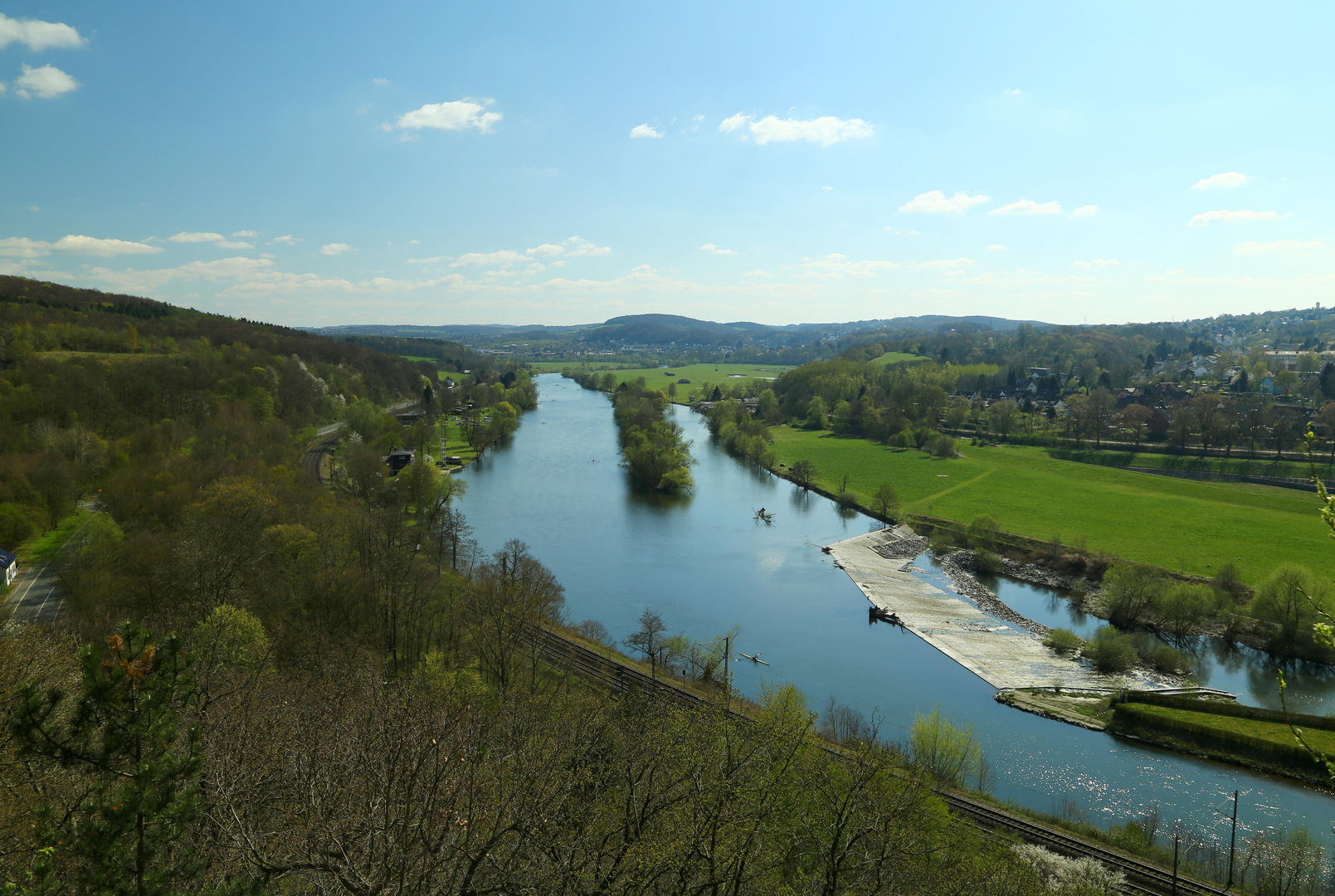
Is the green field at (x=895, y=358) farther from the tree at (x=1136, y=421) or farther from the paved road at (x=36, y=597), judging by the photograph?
the paved road at (x=36, y=597)

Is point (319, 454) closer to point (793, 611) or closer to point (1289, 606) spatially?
point (793, 611)

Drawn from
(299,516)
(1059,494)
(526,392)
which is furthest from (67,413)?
(526,392)

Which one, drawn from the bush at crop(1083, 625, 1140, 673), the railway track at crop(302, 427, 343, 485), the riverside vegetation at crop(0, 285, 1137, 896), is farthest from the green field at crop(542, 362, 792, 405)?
the riverside vegetation at crop(0, 285, 1137, 896)

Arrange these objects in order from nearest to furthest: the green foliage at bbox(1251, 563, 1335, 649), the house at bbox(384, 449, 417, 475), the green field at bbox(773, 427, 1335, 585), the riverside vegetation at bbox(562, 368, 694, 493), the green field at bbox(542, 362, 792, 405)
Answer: the green foliage at bbox(1251, 563, 1335, 649)
the green field at bbox(773, 427, 1335, 585)
the house at bbox(384, 449, 417, 475)
the riverside vegetation at bbox(562, 368, 694, 493)
the green field at bbox(542, 362, 792, 405)

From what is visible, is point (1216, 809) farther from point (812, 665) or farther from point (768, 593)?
point (768, 593)

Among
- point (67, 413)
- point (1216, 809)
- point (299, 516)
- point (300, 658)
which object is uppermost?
point (67, 413)

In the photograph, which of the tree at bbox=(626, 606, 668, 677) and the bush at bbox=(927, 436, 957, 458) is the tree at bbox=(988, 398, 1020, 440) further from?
the tree at bbox=(626, 606, 668, 677)

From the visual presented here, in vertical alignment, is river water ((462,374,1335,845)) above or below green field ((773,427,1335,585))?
below
